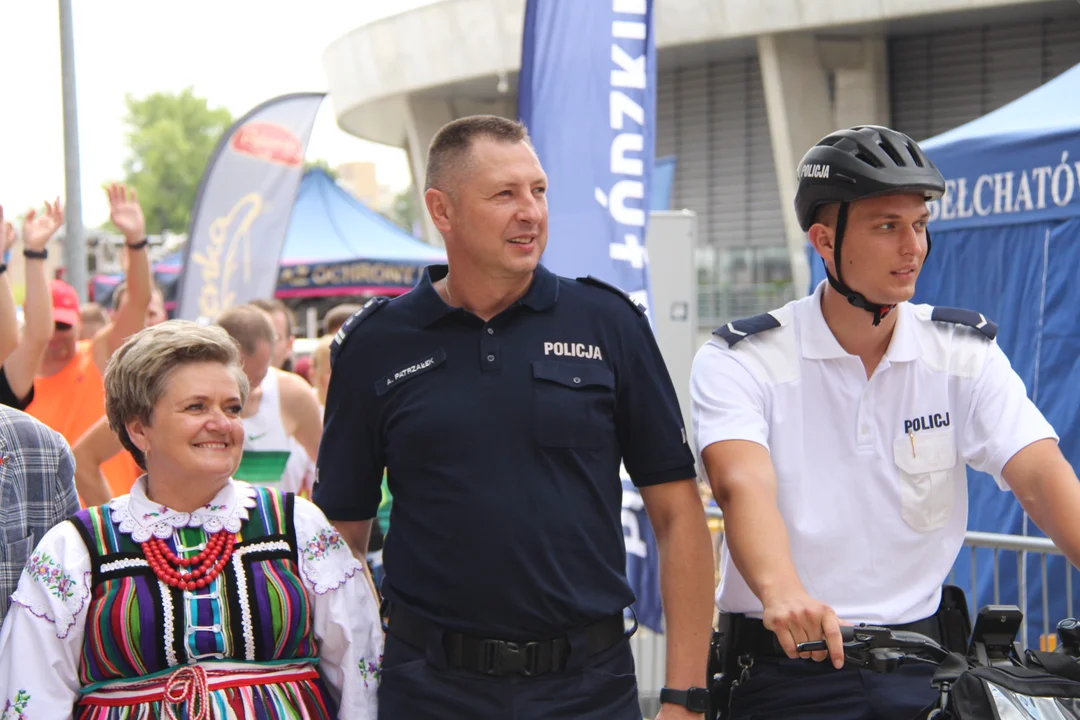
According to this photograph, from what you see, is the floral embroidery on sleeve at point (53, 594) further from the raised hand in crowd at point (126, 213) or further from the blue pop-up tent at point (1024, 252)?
the blue pop-up tent at point (1024, 252)

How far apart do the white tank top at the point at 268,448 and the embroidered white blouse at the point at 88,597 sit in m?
3.05

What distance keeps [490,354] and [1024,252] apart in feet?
17.2

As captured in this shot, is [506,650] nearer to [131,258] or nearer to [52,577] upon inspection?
[52,577]

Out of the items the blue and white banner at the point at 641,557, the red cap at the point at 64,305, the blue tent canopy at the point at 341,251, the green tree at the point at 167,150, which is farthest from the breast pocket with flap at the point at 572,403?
the green tree at the point at 167,150

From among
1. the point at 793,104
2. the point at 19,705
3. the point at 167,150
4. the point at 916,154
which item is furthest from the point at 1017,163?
the point at 167,150

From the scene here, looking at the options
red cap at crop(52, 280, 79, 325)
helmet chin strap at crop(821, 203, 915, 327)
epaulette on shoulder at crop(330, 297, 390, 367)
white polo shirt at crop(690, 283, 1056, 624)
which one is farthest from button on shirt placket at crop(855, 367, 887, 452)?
red cap at crop(52, 280, 79, 325)

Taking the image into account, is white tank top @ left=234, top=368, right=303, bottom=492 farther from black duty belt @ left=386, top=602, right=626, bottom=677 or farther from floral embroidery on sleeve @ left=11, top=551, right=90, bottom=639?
black duty belt @ left=386, top=602, right=626, bottom=677

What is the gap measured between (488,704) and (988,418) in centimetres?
135

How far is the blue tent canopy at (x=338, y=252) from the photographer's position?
74.3 ft

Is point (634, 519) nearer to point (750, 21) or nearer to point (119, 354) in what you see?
point (119, 354)

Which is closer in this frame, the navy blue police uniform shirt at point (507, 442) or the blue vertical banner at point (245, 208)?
the navy blue police uniform shirt at point (507, 442)

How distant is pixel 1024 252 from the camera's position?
7309 mm

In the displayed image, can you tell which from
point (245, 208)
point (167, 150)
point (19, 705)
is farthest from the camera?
point (167, 150)

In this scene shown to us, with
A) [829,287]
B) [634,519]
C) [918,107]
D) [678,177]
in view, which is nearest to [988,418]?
[829,287]
